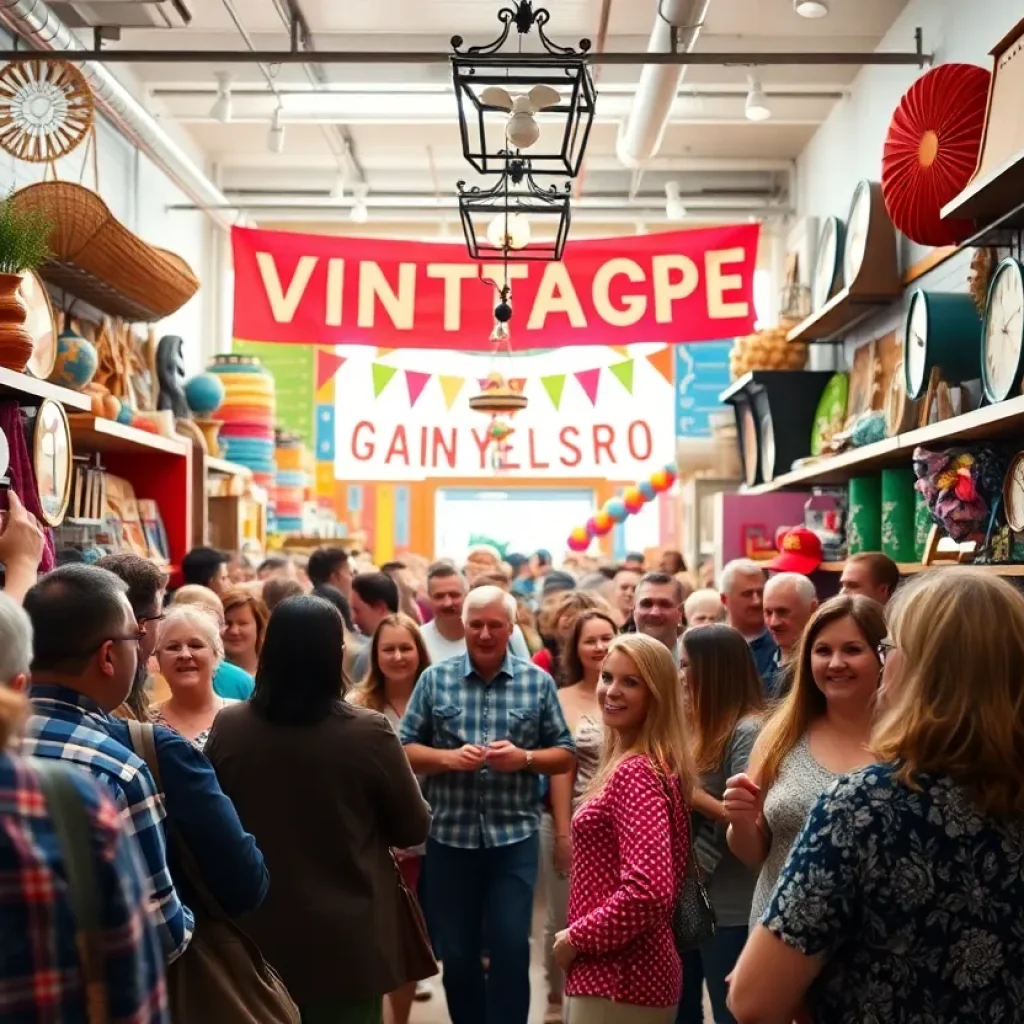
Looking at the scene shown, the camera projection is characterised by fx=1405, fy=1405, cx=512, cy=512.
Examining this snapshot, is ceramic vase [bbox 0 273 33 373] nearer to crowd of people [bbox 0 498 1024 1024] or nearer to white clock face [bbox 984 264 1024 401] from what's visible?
crowd of people [bbox 0 498 1024 1024]

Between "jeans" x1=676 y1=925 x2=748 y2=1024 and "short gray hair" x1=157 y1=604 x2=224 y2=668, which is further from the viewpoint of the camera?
"short gray hair" x1=157 y1=604 x2=224 y2=668

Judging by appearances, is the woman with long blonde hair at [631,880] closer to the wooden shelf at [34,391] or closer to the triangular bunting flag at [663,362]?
the wooden shelf at [34,391]

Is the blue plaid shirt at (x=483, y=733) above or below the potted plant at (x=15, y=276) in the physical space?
below

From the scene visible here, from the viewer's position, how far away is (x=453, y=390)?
14.8m

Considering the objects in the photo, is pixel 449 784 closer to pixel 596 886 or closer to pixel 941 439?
pixel 596 886

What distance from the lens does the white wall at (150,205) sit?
29.5 ft

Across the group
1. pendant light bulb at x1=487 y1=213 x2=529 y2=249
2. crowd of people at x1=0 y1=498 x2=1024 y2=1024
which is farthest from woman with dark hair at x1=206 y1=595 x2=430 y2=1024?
pendant light bulb at x1=487 y1=213 x2=529 y2=249

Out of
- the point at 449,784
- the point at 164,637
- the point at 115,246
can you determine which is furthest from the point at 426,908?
the point at 115,246

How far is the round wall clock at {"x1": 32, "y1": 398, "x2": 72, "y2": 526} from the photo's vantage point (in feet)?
17.3

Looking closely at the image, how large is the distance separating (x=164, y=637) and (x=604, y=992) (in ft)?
5.45

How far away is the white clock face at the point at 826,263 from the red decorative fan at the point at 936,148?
8.21 feet

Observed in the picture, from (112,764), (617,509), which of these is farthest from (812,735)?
(617,509)

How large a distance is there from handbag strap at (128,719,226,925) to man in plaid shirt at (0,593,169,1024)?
40.4 inches

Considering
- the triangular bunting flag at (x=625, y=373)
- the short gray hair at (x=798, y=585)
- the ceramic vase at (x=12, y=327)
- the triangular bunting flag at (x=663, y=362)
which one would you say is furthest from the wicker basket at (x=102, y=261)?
the triangular bunting flag at (x=625, y=373)
